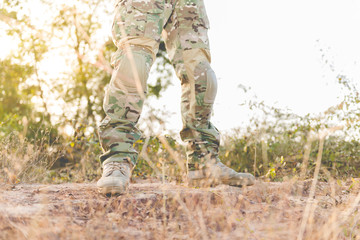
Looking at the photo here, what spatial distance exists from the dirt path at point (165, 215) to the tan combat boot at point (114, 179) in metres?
0.05

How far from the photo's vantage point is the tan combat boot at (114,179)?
1.75m

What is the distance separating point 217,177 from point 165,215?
29.9 inches

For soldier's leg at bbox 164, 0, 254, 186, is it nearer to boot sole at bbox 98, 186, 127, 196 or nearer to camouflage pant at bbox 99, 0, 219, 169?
camouflage pant at bbox 99, 0, 219, 169

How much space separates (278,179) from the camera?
3.29 m

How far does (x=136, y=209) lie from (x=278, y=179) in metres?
2.00

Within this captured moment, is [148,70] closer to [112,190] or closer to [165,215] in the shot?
[112,190]

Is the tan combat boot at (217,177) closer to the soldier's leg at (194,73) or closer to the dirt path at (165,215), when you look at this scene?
the soldier's leg at (194,73)

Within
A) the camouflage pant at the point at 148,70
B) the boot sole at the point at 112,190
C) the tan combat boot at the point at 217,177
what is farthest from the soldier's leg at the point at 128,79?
the tan combat boot at the point at 217,177

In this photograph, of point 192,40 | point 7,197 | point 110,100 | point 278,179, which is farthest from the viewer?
point 278,179

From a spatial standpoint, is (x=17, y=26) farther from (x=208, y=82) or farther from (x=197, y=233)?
(x=197, y=233)

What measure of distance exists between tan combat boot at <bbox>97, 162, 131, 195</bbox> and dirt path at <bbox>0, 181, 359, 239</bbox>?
49mm

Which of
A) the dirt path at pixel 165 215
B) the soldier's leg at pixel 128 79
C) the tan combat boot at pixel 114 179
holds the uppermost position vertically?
the soldier's leg at pixel 128 79

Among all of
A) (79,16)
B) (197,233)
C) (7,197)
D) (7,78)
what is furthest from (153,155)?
(7,78)

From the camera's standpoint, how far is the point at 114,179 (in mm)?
1785
